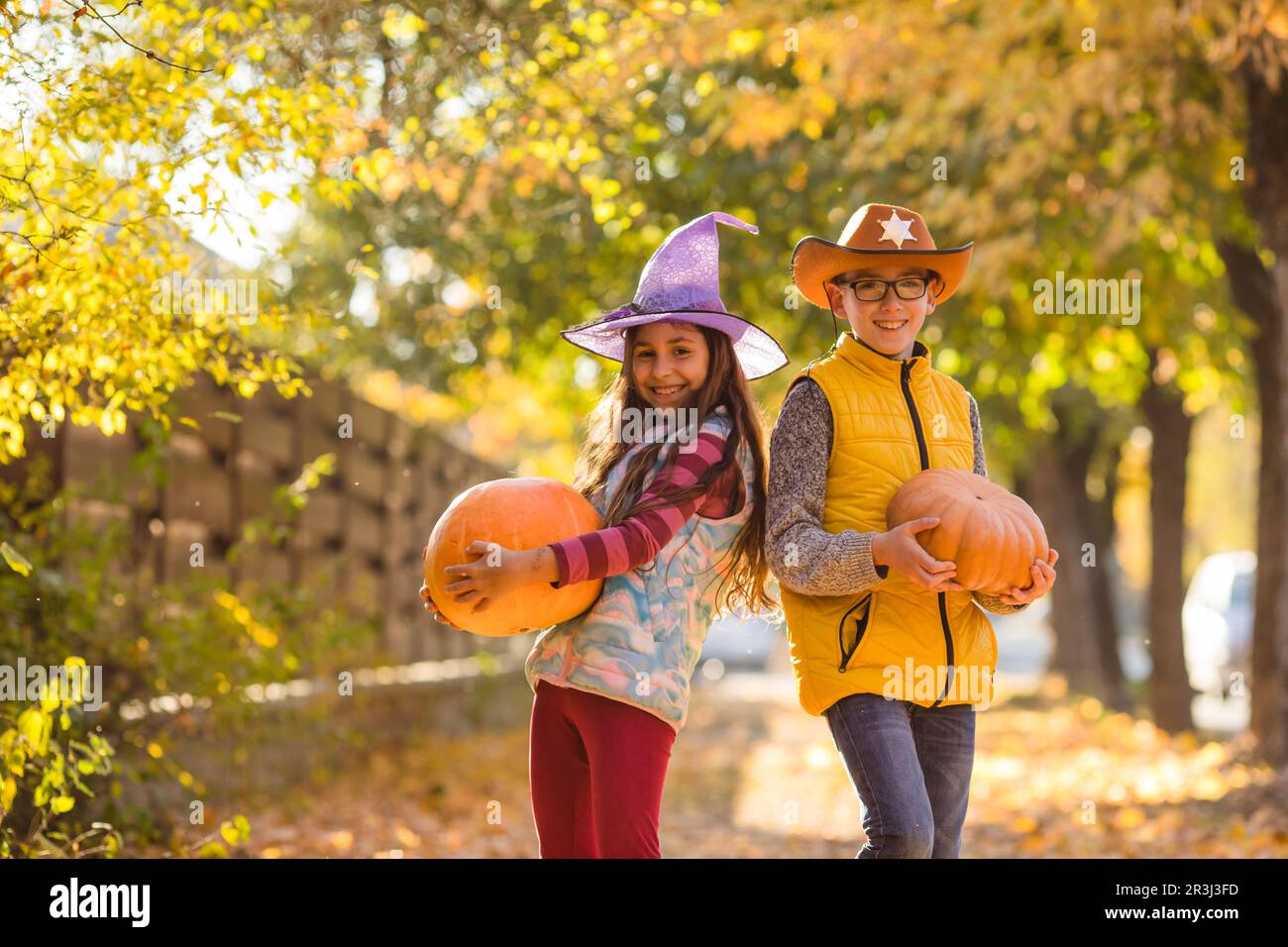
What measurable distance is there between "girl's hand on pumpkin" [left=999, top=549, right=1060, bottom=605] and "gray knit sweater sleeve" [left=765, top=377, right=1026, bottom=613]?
0.20ft

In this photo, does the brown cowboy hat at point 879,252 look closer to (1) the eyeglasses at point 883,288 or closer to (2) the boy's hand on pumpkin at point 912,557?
(1) the eyeglasses at point 883,288

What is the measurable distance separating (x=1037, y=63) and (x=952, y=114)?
0.66m

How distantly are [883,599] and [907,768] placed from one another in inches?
18.3

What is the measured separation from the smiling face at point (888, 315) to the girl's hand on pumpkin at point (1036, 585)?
2.43ft

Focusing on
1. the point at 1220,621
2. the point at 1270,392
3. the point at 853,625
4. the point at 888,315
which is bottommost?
the point at 1220,621

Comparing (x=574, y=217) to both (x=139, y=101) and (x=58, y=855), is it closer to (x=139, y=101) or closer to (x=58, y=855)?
(x=139, y=101)

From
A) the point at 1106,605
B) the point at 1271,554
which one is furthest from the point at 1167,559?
the point at 1271,554

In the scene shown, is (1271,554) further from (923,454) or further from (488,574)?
(488,574)

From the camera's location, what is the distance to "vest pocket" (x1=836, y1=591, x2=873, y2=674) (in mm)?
4152

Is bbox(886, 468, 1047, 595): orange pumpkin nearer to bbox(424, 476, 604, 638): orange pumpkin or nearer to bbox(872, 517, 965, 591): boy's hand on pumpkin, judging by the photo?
bbox(872, 517, 965, 591): boy's hand on pumpkin

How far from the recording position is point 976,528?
3973 mm
